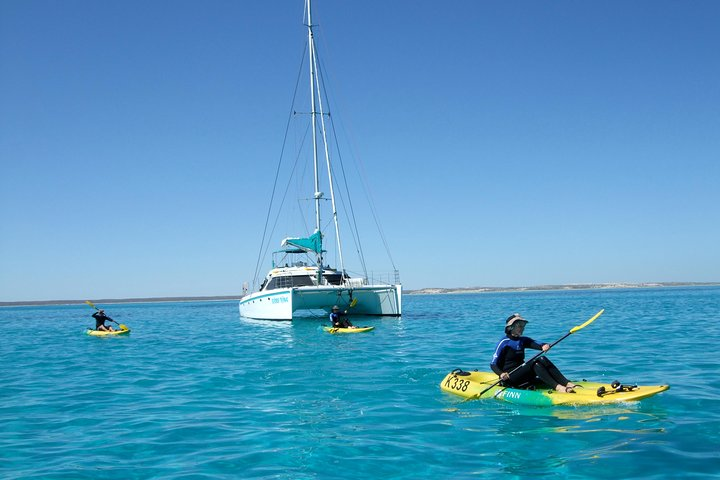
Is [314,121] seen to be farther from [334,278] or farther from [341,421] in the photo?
[341,421]

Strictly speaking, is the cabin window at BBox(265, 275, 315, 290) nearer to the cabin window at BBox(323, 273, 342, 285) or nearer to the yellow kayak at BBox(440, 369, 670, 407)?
the cabin window at BBox(323, 273, 342, 285)

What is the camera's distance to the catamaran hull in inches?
1190

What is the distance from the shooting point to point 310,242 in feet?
116

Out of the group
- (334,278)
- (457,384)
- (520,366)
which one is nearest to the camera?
(520,366)

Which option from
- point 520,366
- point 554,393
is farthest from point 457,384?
point 554,393

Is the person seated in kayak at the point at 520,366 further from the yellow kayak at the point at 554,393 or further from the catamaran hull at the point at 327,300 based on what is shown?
the catamaran hull at the point at 327,300

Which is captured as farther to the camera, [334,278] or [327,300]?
[334,278]

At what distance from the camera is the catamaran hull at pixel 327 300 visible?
3022 centimetres

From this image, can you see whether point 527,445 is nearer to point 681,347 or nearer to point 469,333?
→ point 681,347

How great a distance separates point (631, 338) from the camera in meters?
19.8

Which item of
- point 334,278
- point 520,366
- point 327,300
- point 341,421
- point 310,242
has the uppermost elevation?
point 310,242

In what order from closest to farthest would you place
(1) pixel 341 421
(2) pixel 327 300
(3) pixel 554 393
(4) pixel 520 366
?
(1) pixel 341 421 < (3) pixel 554 393 < (4) pixel 520 366 < (2) pixel 327 300

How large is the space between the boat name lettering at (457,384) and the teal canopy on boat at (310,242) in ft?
79.9

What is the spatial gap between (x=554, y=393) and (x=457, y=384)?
192 cm
